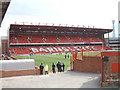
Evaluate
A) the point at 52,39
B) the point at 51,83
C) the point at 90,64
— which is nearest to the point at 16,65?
the point at 51,83

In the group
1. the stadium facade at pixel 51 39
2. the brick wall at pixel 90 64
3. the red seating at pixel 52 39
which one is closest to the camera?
the brick wall at pixel 90 64

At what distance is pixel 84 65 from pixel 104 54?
5.66m

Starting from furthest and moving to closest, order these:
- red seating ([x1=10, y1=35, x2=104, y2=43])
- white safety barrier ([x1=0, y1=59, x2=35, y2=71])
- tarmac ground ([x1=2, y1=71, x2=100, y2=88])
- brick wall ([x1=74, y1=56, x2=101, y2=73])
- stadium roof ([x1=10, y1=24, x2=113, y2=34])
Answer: red seating ([x1=10, y1=35, x2=104, y2=43])
stadium roof ([x1=10, y1=24, x2=113, y2=34])
brick wall ([x1=74, y1=56, x2=101, y2=73])
white safety barrier ([x1=0, y1=59, x2=35, y2=71])
tarmac ground ([x1=2, y1=71, x2=100, y2=88])

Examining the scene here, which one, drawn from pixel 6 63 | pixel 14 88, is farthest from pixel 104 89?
pixel 6 63

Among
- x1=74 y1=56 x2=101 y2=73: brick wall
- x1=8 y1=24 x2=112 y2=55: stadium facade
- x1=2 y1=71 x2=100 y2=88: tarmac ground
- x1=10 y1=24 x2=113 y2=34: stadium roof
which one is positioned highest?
x1=10 y1=24 x2=113 y2=34: stadium roof

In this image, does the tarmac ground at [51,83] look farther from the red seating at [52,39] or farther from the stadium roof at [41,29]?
the red seating at [52,39]

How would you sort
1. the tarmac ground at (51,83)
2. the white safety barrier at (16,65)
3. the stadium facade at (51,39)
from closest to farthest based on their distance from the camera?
the tarmac ground at (51,83)
the white safety barrier at (16,65)
the stadium facade at (51,39)

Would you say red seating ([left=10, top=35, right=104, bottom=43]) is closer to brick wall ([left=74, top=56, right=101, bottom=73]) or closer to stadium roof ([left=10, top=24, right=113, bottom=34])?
stadium roof ([left=10, top=24, right=113, bottom=34])

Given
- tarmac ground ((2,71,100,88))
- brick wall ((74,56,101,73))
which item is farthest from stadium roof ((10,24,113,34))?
tarmac ground ((2,71,100,88))

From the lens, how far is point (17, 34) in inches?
2110

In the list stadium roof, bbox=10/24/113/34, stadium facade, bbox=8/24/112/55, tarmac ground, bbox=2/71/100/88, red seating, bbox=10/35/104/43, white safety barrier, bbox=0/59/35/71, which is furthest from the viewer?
red seating, bbox=10/35/104/43

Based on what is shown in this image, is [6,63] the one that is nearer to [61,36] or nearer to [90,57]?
[90,57]

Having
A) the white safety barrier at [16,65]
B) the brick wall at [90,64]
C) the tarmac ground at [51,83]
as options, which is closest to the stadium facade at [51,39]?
the white safety barrier at [16,65]

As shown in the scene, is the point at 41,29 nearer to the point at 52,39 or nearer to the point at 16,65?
the point at 52,39
